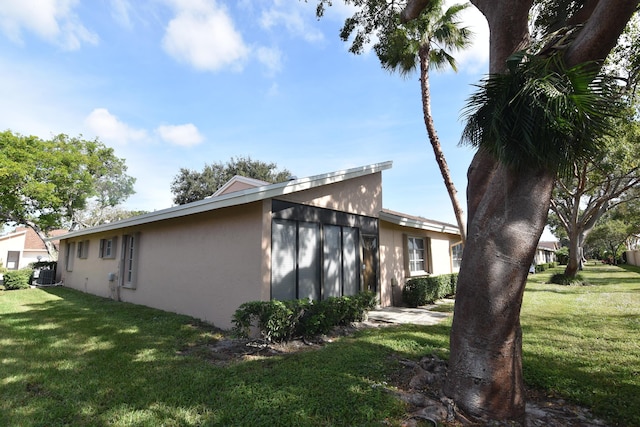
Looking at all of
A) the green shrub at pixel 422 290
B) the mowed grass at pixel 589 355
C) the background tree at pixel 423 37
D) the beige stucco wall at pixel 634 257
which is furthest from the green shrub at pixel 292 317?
the beige stucco wall at pixel 634 257

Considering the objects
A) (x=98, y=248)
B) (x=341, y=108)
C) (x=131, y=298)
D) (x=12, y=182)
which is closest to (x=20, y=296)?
(x=98, y=248)

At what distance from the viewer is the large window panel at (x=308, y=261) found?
7.66 meters

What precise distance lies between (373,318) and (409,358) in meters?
3.61

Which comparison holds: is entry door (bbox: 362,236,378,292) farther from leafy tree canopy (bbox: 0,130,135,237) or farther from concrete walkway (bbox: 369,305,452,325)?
leafy tree canopy (bbox: 0,130,135,237)

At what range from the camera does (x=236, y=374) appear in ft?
15.5

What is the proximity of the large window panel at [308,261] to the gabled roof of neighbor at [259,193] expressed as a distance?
1.06 metres

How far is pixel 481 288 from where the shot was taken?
3.60 m

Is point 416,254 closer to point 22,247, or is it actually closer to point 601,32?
point 601,32

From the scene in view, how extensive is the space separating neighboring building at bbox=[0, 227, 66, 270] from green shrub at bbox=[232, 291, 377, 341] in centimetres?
3835

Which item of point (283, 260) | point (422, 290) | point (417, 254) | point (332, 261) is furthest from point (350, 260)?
point (417, 254)

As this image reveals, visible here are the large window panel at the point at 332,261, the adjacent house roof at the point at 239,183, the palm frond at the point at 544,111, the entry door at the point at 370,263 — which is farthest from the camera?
the adjacent house roof at the point at 239,183

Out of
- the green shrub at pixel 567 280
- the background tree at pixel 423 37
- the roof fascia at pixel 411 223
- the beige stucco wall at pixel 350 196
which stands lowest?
the green shrub at pixel 567 280

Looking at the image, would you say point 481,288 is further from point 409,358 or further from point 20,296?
point 20,296

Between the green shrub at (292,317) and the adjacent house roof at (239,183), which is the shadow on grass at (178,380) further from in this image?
the adjacent house roof at (239,183)
